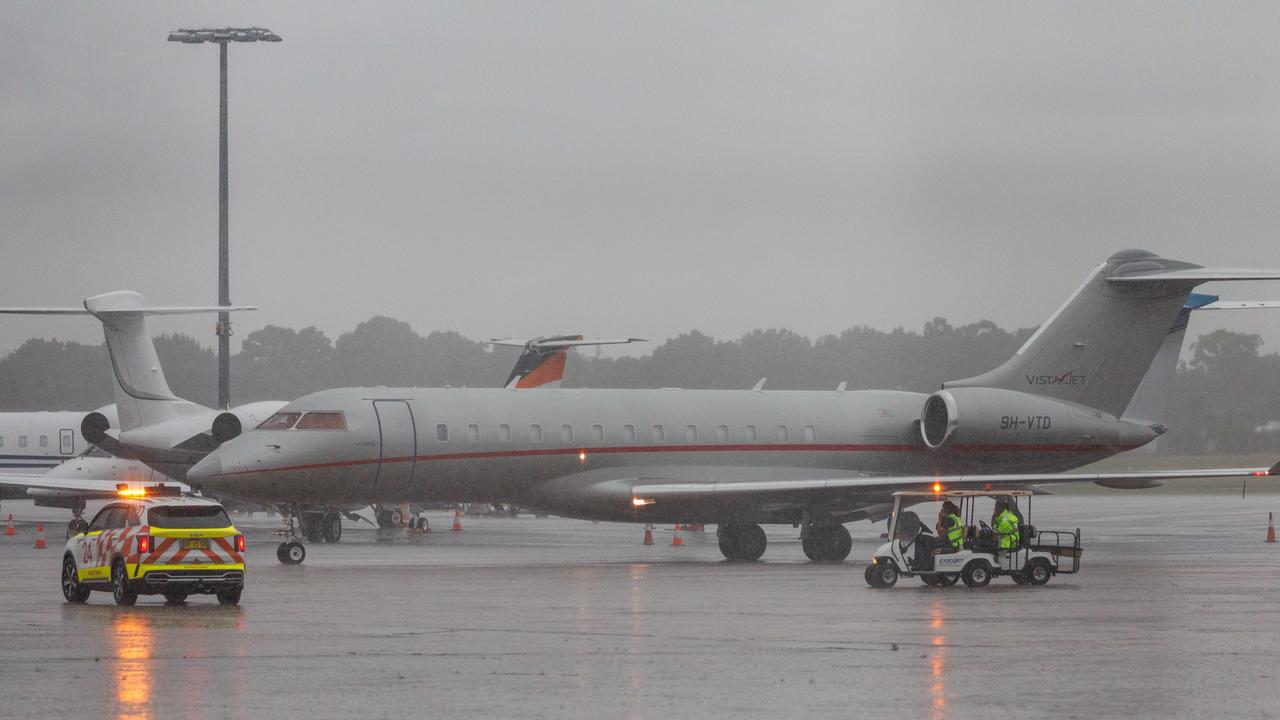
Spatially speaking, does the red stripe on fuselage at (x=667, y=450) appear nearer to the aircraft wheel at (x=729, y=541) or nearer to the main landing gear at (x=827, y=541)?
the aircraft wheel at (x=729, y=541)

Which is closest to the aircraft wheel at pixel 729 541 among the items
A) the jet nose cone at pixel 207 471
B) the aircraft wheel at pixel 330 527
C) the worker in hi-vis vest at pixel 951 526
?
the worker in hi-vis vest at pixel 951 526

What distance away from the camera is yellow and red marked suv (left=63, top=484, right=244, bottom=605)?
21.6 metres

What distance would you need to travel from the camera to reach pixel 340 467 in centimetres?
3086

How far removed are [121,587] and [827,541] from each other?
15289 mm

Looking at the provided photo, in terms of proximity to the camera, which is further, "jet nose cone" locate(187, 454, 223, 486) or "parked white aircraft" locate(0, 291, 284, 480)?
"parked white aircraft" locate(0, 291, 284, 480)

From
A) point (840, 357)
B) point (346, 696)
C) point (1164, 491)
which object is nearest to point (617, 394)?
point (346, 696)

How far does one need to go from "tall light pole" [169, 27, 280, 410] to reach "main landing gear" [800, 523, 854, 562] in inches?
791

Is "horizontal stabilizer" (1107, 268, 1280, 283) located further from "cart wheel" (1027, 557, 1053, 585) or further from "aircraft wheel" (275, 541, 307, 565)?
"aircraft wheel" (275, 541, 307, 565)

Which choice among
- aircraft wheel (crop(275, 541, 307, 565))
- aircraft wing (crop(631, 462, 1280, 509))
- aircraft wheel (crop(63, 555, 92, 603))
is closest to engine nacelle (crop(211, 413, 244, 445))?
aircraft wheel (crop(275, 541, 307, 565))

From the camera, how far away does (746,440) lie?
114ft

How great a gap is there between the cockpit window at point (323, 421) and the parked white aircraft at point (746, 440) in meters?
0.03

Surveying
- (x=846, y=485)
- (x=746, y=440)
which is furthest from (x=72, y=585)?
(x=746, y=440)

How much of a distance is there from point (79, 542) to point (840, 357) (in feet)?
180

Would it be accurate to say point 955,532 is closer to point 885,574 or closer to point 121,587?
point 885,574
